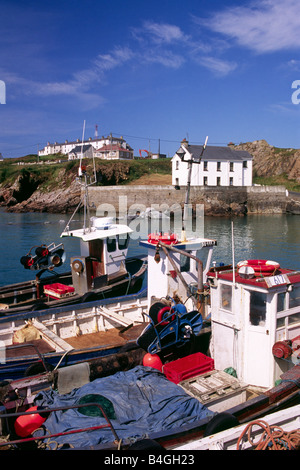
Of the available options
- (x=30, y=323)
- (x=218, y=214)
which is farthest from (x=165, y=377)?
(x=218, y=214)

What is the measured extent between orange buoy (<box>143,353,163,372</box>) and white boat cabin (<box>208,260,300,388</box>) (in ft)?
5.18

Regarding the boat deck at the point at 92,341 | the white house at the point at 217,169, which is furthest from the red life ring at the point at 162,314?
the white house at the point at 217,169

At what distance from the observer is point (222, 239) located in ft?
135

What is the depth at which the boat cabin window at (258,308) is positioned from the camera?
7.79 m

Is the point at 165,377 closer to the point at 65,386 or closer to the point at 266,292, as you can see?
the point at 65,386

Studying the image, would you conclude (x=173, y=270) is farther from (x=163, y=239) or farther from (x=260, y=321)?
(x=260, y=321)

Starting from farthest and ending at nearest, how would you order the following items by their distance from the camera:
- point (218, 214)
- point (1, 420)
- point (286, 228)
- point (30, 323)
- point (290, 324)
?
point (218, 214) < point (286, 228) < point (30, 323) < point (290, 324) < point (1, 420)

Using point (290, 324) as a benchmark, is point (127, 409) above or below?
below

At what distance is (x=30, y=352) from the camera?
31.3 ft

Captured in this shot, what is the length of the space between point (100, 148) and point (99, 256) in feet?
370

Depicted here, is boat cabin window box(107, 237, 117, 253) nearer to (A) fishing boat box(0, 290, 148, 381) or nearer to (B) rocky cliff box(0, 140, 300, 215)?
(A) fishing boat box(0, 290, 148, 381)

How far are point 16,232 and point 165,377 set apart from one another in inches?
1707

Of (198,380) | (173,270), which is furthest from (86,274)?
(198,380)
